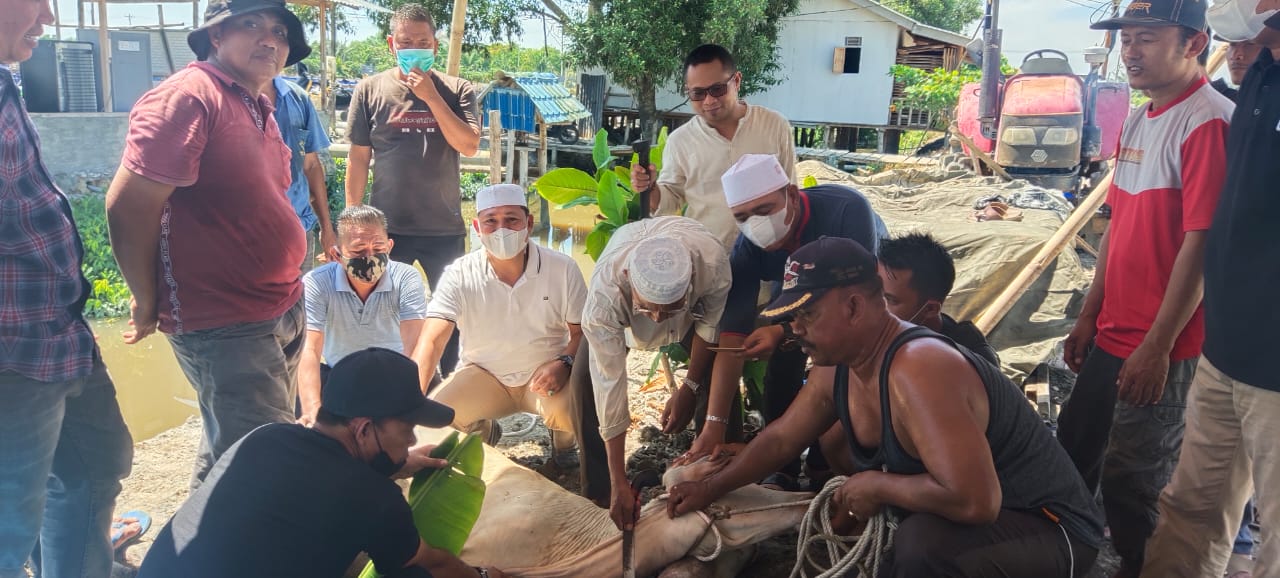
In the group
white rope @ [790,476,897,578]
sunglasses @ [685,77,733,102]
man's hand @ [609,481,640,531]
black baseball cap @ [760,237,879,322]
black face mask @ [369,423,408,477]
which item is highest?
sunglasses @ [685,77,733,102]

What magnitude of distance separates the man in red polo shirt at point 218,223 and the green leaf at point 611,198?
185 cm

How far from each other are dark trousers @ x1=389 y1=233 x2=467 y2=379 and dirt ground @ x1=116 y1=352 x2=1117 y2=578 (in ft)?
1.90

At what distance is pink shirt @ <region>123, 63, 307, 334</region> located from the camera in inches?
103

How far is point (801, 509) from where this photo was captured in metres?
3.09

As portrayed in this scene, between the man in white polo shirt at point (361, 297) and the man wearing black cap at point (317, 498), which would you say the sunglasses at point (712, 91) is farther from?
the man wearing black cap at point (317, 498)

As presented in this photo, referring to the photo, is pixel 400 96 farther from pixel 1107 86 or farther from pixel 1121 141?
pixel 1107 86

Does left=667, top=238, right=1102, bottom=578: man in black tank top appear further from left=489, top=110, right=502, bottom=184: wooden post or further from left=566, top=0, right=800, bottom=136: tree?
left=566, top=0, right=800, bottom=136: tree

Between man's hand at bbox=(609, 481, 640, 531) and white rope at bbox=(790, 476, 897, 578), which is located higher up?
white rope at bbox=(790, 476, 897, 578)

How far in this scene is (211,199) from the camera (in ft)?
9.16

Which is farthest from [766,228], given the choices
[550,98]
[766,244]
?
[550,98]

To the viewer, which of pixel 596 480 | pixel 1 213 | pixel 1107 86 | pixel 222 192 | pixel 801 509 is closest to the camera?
pixel 1 213

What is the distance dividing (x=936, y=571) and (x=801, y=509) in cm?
83

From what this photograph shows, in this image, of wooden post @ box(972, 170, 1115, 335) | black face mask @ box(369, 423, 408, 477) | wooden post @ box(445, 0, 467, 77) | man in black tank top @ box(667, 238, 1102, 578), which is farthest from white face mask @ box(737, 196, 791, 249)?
wooden post @ box(445, 0, 467, 77)

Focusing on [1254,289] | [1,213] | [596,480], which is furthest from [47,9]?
[1254,289]
